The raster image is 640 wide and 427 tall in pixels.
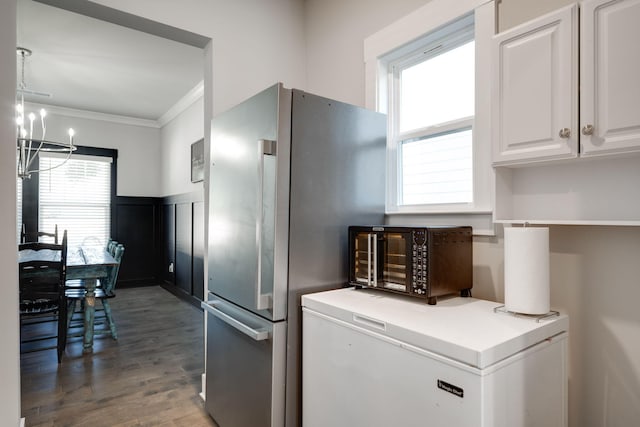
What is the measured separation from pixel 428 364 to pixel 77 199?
6215 mm

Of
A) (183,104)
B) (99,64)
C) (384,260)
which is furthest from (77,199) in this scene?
(384,260)

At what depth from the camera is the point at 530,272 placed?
4.19 feet

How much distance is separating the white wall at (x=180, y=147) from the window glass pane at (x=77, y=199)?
925 mm

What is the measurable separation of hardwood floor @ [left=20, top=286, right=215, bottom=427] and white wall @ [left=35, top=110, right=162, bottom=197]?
281 cm

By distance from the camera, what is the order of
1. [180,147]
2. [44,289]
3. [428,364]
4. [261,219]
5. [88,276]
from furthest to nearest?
[180,147]
[88,276]
[44,289]
[261,219]
[428,364]

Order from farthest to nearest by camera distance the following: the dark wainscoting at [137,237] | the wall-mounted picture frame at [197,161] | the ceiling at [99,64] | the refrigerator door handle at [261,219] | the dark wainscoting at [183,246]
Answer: the dark wainscoting at [137,237] → the dark wainscoting at [183,246] → the wall-mounted picture frame at [197,161] → the ceiling at [99,64] → the refrigerator door handle at [261,219]

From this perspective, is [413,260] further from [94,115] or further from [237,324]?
[94,115]

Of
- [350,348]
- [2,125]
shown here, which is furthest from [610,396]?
[2,125]

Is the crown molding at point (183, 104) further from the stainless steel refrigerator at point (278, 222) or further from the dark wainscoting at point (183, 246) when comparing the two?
the stainless steel refrigerator at point (278, 222)

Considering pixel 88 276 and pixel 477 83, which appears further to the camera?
pixel 88 276

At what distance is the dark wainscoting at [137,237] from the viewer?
5934mm

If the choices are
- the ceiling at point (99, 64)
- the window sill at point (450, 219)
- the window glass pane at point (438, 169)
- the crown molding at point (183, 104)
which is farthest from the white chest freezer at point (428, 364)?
the crown molding at point (183, 104)

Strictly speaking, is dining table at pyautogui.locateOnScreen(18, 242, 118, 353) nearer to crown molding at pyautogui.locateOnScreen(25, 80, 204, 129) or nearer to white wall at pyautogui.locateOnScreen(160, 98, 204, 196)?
white wall at pyautogui.locateOnScreen(160, 98, 204, 196)

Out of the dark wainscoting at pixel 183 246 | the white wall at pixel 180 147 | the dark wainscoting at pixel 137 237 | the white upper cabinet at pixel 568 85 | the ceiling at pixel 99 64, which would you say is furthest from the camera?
the dark wainscoting at pixel 137 237
